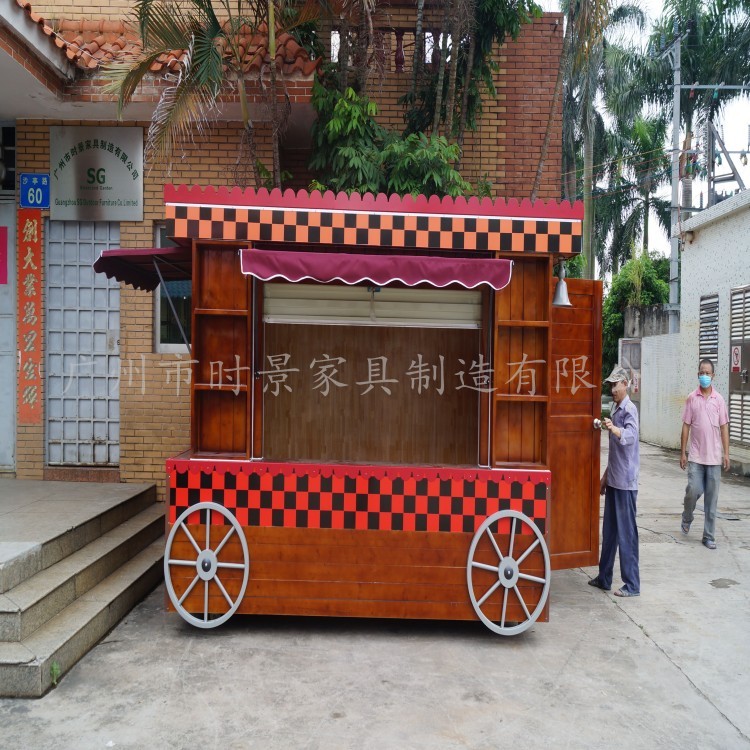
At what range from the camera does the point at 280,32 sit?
22.5ft

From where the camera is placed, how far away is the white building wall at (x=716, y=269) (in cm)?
1170

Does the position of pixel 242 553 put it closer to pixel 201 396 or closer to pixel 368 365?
pixel 201 396

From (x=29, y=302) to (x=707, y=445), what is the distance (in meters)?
7.61

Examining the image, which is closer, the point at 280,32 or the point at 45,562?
the point at 45,562

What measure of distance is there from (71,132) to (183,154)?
1.25 m

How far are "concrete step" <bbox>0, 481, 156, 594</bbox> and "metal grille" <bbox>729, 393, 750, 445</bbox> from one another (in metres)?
9.67

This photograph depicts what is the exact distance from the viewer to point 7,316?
7602mm

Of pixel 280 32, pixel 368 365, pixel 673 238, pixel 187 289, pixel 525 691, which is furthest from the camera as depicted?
pixel 673 238

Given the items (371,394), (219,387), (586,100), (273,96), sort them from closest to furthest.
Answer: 1. (219,387)
2. (371,394)
3. (273,96)
4. (586,100)

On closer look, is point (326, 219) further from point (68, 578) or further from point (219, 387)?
point (68, 578)

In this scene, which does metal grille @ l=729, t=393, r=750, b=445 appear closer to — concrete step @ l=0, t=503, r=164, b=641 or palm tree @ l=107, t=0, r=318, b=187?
palm tree @ l=107, t=0, r=318, b=187

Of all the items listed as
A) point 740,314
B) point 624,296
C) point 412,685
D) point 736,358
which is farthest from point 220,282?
point 624,296

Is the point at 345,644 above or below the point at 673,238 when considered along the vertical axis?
below

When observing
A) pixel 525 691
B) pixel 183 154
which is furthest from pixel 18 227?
pixel 525 691
